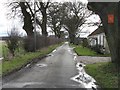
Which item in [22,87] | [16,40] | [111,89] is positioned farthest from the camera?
[16,40]

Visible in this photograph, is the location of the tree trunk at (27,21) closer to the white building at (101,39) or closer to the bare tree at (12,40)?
the white building at (101,39)

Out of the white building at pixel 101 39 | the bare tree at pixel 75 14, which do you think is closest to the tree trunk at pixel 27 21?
the white building at pixel 101 39

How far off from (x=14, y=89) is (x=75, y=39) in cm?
7943

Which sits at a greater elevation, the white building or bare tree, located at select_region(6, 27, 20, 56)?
bare tree, located at select_region(6, 27, 20, 56)

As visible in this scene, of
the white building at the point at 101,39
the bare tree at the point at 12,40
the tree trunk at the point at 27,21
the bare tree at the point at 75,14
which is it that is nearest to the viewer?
the bare tree at the point at 12,40

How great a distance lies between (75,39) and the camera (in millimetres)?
89500

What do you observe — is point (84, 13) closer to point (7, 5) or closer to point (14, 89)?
point (7, 5)

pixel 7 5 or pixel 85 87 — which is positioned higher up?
pixel 7 5

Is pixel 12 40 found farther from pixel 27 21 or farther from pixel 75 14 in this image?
pixel 75 14

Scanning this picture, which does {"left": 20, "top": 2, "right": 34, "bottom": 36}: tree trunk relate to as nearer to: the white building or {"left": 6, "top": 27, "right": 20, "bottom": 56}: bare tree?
the white building

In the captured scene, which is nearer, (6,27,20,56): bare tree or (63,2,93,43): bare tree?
(6,27,20,56): bare tree

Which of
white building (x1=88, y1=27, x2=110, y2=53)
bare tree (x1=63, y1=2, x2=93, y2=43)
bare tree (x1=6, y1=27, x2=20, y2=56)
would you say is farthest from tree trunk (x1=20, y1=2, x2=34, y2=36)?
bare tree (x1=63, y1=2, x2=93, y2=43)

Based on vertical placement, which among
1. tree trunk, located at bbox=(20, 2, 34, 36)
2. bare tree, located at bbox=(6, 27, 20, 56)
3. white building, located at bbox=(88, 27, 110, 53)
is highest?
tree trunk, located at bbox=(20, 2, 34, 36)

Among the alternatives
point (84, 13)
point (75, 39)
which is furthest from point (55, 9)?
point (75, 39)
